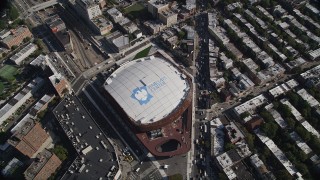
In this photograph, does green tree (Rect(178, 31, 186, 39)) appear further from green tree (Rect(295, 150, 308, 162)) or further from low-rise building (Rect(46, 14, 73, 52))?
green tree (Rect(295, 150, 308, 162))

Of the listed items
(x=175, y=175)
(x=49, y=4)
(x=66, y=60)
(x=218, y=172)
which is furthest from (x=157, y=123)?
(x=49, y=4)

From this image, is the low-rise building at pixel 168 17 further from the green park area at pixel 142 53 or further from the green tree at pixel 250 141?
the green tree at pixel 250 141

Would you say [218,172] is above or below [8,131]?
below

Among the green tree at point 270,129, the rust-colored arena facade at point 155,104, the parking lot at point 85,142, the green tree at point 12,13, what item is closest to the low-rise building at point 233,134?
the green tree at point 270,129

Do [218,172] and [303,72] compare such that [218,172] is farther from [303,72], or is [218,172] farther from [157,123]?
[303,72]

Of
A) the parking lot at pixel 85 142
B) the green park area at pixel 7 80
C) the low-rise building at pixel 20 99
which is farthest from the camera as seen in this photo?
the green park area at pixel 7 80
